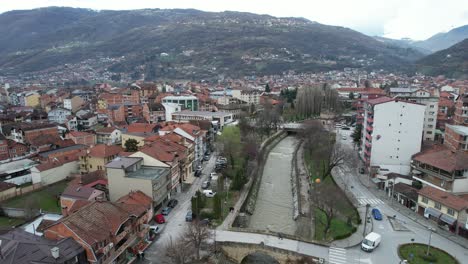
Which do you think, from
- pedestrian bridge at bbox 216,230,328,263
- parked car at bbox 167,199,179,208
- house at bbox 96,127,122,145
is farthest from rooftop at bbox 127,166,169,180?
house at bbox 96,127,122,145

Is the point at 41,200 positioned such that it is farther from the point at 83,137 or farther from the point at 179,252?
the point at 179,252

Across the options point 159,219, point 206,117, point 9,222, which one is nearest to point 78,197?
point 9,222

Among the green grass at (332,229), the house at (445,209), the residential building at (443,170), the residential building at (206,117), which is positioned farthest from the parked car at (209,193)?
the residential building at (206,117)

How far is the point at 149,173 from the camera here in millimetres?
29469

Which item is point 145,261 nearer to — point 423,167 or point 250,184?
point 250,184

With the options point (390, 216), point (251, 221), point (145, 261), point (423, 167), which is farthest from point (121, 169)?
point (423, 167)

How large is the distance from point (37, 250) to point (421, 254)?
23042 millimetres

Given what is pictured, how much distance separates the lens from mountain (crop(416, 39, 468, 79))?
123 m

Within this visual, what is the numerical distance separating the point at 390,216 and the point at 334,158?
454 inches

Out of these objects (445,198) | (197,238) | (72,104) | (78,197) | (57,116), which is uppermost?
(72,104)

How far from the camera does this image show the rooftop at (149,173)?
93.0 ft

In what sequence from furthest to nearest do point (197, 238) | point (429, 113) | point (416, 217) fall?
point (429, 113), point (416, 217), point (197, 238)

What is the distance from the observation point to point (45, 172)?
34.5m

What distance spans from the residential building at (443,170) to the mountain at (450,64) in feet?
351
